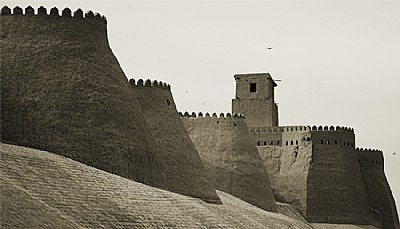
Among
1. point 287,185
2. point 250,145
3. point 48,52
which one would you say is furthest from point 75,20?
point 287,185

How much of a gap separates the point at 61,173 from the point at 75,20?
8014 millimetres

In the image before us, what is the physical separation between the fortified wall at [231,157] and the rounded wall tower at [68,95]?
14180 millimetres

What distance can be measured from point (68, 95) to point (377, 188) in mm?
33980

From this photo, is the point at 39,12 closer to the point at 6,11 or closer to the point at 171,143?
the point at 6,11

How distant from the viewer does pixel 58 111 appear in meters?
34.9

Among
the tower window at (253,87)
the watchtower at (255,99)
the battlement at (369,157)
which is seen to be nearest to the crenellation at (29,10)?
the watchtower at (255,99)

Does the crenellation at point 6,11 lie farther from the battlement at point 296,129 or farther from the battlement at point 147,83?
the battlement at point 296,129

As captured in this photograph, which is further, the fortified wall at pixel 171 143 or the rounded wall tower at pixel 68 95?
the fortified wall at pixel 171 143

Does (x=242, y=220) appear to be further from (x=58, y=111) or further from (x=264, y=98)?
(x=264, y=98)

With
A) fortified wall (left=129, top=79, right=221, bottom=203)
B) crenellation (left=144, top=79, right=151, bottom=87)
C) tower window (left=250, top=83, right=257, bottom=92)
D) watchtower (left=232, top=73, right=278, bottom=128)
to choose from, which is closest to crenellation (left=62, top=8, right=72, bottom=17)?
fortified wall (left=129, top=79, right=221, bottom=203)

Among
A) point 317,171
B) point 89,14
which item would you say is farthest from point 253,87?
point 89,14

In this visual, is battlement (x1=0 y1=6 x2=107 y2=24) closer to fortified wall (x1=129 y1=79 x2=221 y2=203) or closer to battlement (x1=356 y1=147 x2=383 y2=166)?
fortified wall (x1=129 y1=79 x2=221 y2=203)

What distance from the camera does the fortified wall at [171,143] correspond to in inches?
1610

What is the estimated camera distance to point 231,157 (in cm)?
5153
